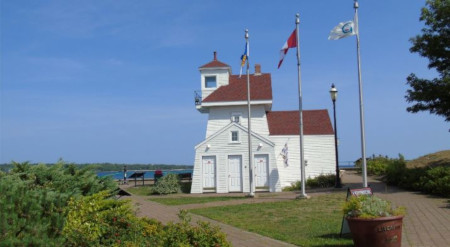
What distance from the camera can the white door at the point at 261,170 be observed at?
87.4 feet

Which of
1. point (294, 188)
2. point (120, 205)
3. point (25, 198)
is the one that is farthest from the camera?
point (294, 188)

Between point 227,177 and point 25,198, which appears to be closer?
point 25,198

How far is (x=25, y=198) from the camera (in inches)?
199

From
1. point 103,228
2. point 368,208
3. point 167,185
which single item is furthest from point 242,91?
point 103,228

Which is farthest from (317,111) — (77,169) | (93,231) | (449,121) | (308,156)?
(93,231)

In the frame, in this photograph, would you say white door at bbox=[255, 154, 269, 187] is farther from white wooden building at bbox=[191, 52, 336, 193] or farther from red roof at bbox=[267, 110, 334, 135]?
red roof at bbox=[267, 110, 334, 135]

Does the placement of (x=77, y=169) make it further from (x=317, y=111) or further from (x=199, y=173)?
(x=317, y=111)

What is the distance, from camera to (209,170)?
26.9 metres

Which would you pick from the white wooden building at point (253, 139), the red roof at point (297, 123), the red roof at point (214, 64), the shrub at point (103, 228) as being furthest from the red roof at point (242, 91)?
the shrub at point (103, 228)

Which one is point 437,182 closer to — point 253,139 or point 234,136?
point 253,139

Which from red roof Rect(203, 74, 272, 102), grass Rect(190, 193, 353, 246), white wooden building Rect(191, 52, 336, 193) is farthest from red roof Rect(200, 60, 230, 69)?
grass Rect(190, 193, 353, 246)

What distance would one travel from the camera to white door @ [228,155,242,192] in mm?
26595

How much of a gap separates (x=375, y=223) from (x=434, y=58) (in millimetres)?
14184

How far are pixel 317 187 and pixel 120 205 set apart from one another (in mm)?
19467
